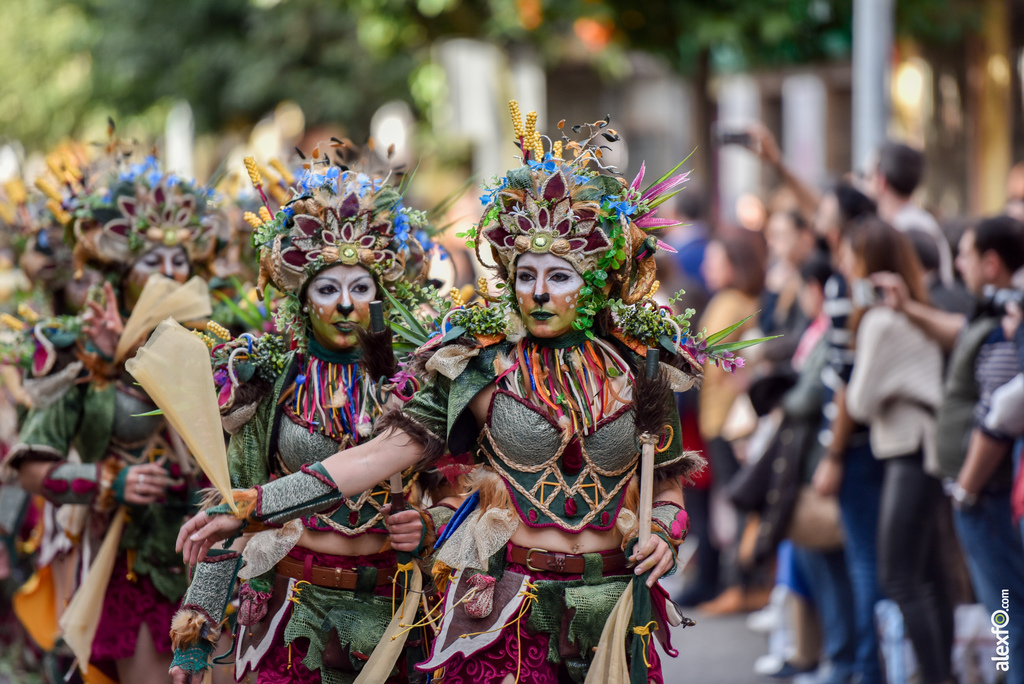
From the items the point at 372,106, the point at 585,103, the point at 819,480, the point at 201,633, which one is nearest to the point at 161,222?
the point at 201,633

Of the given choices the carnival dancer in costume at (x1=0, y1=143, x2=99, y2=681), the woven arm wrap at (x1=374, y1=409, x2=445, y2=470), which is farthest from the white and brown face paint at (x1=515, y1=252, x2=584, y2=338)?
the carnival dancer in costume at (x1=0, y1=143, x2=99, y2=681)

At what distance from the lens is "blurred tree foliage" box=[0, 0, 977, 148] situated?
32.8 feet

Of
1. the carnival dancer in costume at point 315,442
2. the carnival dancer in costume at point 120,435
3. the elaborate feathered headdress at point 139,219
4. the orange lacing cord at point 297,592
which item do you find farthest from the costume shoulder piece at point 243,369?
the elaborate feathered headdress at point 139,219

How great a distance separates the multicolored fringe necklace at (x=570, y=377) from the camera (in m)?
3.77

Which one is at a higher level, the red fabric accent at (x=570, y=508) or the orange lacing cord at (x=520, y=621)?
the red fabric accent at (x=570, y=508)

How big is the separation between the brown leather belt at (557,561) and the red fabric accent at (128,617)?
1995 mm

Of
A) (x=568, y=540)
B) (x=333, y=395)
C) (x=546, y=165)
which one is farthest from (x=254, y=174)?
(x=568, y=540)

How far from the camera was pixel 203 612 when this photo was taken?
4152 millimetres

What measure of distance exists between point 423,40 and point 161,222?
830 cm

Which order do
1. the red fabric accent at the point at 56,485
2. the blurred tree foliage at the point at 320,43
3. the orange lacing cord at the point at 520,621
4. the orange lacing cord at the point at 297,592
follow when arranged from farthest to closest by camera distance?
the blurred tree foliage at the point at 320,43
the red fabric accent at the point at 56,485
the orange lacing cord at the point at 297,592
the orange lacing cord at the point at 520,621

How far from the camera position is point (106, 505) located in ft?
16.9

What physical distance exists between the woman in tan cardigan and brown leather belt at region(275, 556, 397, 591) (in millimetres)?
2539

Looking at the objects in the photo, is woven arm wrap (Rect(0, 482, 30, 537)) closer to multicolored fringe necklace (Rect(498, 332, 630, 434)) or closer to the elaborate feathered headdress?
the elaborate feathered headdress

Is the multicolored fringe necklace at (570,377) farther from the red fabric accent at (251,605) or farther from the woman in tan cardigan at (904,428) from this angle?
the woman in tan cardigan at (904,428)
